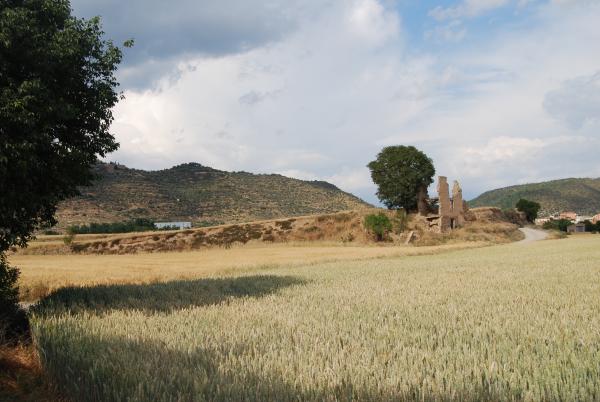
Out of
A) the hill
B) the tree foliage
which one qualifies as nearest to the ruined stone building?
the hill

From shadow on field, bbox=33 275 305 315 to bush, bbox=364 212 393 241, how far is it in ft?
170

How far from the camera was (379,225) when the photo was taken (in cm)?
6750

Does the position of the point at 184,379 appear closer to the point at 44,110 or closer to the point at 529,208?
the point at 44,110

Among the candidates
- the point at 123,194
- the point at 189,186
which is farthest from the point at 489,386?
the point at 189,186

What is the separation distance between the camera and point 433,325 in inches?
311

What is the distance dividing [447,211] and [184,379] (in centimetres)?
7605

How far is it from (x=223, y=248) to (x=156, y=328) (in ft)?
184

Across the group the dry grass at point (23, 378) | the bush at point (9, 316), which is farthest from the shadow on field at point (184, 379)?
the bush at point (9, 316)

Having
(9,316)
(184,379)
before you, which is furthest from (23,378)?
(184,379)

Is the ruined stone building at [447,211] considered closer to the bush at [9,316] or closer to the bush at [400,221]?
the bush at [400,221]

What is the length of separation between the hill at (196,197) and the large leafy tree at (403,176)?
34134 millimetres

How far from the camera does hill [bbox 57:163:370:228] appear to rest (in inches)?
3716

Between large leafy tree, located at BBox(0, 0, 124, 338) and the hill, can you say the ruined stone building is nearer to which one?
the hill

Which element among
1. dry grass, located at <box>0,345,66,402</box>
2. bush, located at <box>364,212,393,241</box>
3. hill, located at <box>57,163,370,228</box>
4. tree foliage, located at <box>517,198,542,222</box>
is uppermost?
hill, located at <box>57,163,370,228</box>
